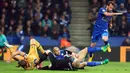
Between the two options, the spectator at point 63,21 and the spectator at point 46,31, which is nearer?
the spectator at point 46,31

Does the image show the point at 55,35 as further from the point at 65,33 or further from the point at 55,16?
the point at 55,16

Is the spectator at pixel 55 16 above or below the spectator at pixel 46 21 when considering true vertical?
above

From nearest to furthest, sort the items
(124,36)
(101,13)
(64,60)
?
(64,60) → (101,13) → (124,36)

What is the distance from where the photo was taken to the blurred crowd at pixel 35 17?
2378 centimetres

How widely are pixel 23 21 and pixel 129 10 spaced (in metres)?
5.81

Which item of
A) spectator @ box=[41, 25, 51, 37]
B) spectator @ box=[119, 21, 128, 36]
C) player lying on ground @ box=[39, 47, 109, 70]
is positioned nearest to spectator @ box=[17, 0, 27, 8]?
spectator @ box=[41, 25, 51, 37]

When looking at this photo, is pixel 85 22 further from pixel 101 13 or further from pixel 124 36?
pixel 101 13

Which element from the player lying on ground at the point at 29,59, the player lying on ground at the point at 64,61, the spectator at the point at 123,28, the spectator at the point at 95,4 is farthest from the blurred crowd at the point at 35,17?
the player lying on ground at the point at 64,61

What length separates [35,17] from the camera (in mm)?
24453

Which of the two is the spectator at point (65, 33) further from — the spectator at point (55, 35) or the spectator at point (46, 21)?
the spectator at point (46, 21)

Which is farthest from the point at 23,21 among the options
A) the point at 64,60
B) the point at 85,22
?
the point at 64,60

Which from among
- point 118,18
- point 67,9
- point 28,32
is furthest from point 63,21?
point 118,18

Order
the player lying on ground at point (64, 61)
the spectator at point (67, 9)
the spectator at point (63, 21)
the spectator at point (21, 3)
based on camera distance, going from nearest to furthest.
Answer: the player lying on ground at point (64, 61) < the spectator at point (63, 21) < the spectator at point (67, 9) < the spectator at point (21, 3)

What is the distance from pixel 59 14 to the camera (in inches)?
970
